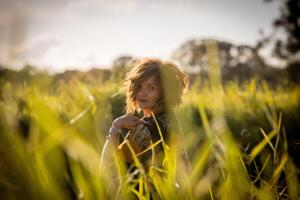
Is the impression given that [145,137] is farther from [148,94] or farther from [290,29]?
[290,29]

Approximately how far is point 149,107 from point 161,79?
9.3 inches

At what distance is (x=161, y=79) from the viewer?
2029mm

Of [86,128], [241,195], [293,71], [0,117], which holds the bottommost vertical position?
[293,71]

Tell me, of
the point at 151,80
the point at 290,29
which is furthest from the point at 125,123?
the point at 290,29

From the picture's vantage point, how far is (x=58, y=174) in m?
0.76

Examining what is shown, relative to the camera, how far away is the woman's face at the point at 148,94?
6.08 ft

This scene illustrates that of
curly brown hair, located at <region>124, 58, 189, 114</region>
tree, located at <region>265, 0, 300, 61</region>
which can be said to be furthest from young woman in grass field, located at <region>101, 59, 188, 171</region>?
tree, located at <region>265, 0, 300, 61</region>

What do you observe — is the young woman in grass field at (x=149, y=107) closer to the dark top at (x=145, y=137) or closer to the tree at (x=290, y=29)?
the dark top at (x=145, y=137)

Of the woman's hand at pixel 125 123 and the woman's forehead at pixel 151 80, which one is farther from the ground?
the woman's forehead at pixel 151 80

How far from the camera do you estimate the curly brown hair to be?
6.47 feet

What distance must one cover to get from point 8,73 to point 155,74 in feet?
4.51

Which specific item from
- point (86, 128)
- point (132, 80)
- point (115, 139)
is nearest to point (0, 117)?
point (86, 128)

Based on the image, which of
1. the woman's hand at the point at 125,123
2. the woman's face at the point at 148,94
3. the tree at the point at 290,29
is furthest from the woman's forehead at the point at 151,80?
the tree at the point at 290,29

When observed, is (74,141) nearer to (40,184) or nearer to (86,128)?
(40,184)
